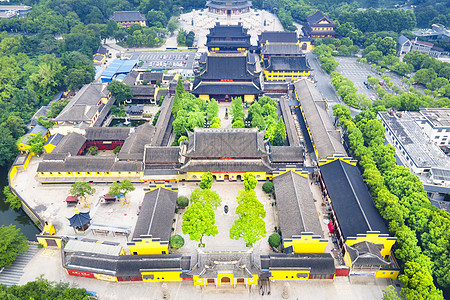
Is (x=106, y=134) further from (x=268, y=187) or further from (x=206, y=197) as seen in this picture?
(x=268, y=187)

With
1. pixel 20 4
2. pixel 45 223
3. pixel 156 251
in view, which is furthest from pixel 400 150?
pixel 20 4

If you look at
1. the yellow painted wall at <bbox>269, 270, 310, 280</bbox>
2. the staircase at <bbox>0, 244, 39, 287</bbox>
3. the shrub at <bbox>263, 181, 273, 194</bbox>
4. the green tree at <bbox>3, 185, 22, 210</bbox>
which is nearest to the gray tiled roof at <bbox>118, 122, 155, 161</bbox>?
the green tree at <bbox>3, 185, 22, 210</bbox>

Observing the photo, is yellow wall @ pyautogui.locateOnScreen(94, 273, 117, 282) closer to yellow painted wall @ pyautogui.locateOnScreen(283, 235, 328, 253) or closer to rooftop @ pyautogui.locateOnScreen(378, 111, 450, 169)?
yellow painted wall @ pyautogui.locateOnScreen(283, 235, 328, 253)

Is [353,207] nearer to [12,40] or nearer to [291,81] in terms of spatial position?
[291,81]

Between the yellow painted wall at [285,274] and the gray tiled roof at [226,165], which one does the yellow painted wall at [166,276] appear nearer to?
the yellow painted wall at [285,274]

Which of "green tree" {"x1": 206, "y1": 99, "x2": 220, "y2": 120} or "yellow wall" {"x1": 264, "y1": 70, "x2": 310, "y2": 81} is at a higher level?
"yellow wall" {"x1": 264, "y1": 70, "x2": 310, "y2": 81}

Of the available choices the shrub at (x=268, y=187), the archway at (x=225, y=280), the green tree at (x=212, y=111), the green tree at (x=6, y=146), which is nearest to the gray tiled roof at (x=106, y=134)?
the green tree at (x=6, y=146)
